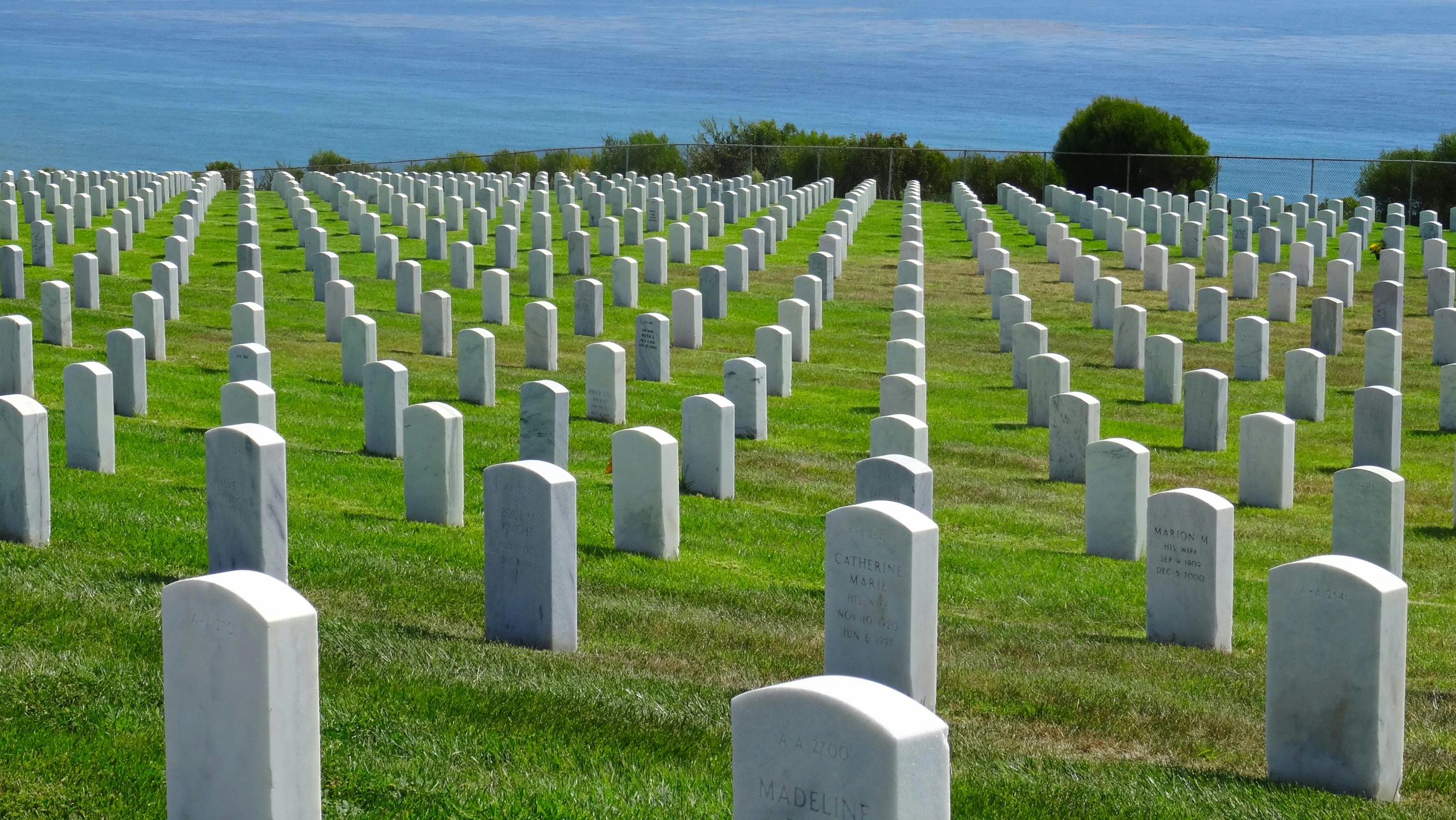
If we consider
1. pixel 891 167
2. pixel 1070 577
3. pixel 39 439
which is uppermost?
pixel 891 167

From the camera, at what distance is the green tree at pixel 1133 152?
148 feet

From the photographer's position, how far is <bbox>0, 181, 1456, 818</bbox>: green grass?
6.31 m

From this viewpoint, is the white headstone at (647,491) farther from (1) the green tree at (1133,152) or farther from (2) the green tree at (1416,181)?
(2) the green tree at (1416,181)

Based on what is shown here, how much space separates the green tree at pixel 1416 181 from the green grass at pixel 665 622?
88.2 feet

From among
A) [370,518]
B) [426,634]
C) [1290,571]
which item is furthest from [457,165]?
[1290,571]

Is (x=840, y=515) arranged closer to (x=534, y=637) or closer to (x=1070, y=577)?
(x=534, y=637)

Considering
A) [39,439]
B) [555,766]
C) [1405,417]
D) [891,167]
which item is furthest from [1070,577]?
[891,167]

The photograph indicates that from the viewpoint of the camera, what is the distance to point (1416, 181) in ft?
145

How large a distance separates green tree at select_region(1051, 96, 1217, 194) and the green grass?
2672 centimetres

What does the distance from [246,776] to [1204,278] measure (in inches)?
1051

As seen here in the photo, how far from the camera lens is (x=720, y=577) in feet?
34.0

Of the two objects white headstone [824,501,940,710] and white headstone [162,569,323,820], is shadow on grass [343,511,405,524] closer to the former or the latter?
white headstone [824,501,940,710]

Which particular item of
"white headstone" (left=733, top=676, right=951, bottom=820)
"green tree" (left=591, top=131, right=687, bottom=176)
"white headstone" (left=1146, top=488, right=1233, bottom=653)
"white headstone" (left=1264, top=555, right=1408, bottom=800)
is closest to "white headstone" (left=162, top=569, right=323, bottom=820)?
"white headstone" (left=733, top=676, right=951, bottom=820)

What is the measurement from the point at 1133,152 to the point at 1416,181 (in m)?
7.39
